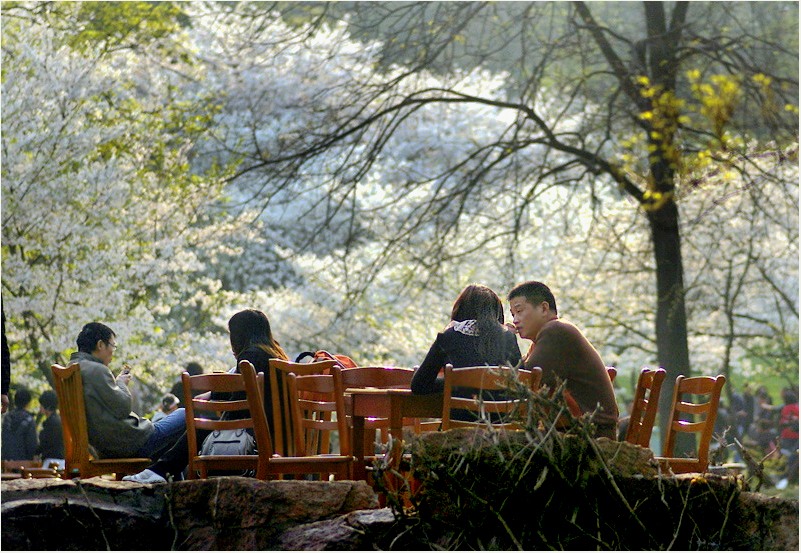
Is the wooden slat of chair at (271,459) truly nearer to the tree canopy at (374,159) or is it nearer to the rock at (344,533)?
the rock at (344,533)

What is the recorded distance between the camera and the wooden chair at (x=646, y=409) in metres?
7.62

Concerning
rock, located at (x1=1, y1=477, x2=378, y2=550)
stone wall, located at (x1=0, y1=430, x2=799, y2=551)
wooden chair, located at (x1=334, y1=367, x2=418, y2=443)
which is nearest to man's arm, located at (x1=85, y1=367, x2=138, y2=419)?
wooden chair, located at (x1=334, y1=367, x2=418, y2=443)

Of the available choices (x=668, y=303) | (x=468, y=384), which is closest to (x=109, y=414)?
(x=468, y=384)

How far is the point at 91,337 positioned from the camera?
7691 mm

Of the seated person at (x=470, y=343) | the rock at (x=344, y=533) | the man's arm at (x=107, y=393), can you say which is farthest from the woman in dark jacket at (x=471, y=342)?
the man's arm at (x=107, y=393)

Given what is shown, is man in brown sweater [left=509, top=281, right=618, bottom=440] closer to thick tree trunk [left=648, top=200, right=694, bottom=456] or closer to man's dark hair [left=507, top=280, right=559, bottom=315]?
man's dark hair [left=507, top=280, right=559, bottom=315]

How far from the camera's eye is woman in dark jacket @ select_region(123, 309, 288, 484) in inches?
298

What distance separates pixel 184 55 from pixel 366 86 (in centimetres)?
853

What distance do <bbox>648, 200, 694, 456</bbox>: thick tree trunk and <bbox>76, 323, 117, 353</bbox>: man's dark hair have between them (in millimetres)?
8720

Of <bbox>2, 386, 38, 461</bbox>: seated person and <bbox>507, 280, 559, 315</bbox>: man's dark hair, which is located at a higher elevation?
<bbox>507, 280, 559, 315</bbox>: man's dark hair

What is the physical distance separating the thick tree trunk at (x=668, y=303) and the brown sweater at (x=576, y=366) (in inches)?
333

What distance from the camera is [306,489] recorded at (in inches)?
221

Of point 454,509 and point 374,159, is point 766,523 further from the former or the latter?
point 374,159

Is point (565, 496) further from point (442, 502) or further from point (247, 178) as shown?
point (247, 178)
